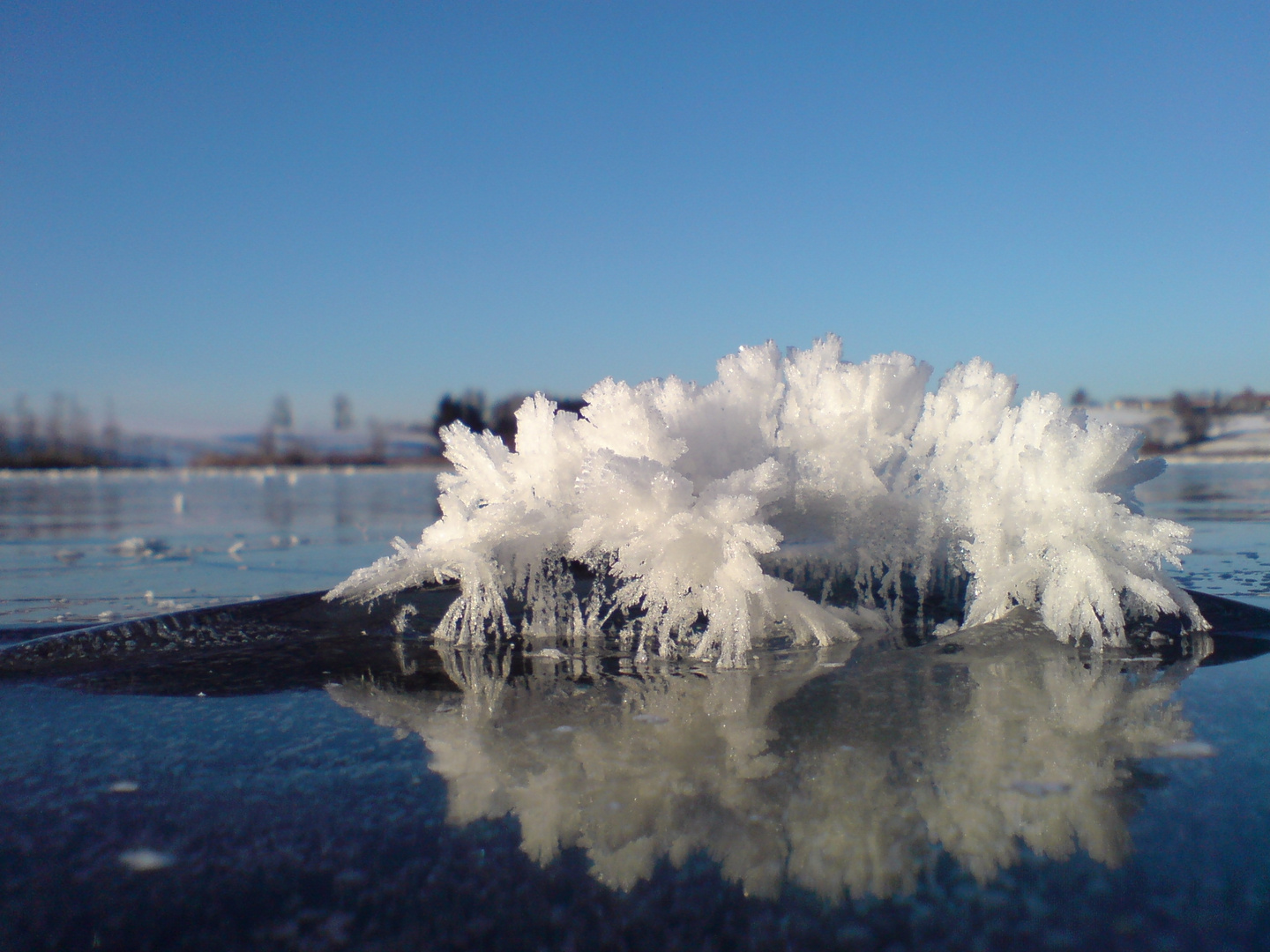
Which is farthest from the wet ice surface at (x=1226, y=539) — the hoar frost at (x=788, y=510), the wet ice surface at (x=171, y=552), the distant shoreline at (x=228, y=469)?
the distant shoreline at (x=228, y=469)

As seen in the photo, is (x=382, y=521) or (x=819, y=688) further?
(x=382, y=521)

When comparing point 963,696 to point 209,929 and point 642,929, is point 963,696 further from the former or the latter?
point 209,929

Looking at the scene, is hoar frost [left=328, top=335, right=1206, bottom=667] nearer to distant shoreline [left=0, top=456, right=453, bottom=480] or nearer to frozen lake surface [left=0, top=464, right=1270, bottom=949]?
frozen lake surface [left=0, top=464, right=1270, bottom=949]

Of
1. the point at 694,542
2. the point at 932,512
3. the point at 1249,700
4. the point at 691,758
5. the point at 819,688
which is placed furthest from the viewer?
the point at 932,512

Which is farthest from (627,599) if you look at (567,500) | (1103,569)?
(1103,569)

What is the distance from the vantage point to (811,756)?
5.16ft

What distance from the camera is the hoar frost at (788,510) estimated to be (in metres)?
2.24

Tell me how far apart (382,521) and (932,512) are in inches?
290

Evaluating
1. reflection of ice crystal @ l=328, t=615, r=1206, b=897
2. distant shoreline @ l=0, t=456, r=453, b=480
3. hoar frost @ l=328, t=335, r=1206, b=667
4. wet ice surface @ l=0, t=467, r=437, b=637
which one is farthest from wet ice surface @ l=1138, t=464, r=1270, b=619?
distant shoreline @ l=0, t=456, r=453, b=480

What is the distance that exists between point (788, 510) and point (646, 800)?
4.48 feet

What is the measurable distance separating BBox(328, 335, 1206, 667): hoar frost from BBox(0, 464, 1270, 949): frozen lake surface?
0.22m

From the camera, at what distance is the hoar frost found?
2240 millimetres

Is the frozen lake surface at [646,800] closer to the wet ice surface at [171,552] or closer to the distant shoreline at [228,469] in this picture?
the wet ice surface at [171,552]

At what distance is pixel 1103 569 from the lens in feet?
7.59
